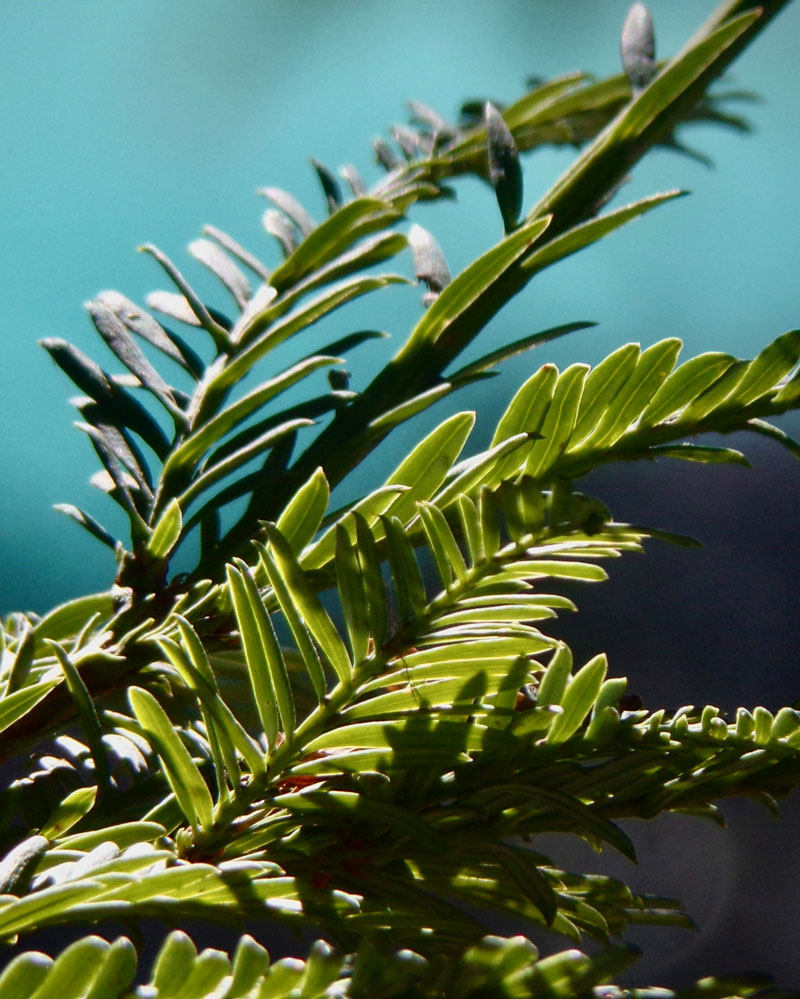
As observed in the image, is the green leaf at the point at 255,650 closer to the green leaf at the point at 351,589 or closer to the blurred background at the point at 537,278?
the green leaf at the point at 351,589

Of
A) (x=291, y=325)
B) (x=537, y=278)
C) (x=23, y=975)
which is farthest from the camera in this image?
(x=537, y=278)

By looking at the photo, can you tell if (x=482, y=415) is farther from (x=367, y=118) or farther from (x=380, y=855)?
(x=380, y=855)

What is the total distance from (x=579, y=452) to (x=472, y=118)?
0.95 feet

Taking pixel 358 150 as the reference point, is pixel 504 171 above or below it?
below

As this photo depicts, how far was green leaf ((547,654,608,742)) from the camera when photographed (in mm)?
149

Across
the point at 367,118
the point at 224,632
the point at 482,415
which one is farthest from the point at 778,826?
the point at 367,118

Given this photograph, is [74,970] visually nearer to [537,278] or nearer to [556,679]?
[556,679]

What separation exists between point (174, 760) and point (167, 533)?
2.1 inches

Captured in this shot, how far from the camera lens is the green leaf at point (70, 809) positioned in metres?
0.16

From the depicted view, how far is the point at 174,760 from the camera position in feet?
0.46

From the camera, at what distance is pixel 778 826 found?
1.22 metres

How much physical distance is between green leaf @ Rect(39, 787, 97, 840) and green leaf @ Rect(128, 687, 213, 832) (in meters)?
0.03

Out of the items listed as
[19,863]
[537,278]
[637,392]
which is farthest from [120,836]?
[537,278]

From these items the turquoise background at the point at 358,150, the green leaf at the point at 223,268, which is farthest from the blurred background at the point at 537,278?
the green leaf at the point at 223,268
